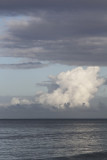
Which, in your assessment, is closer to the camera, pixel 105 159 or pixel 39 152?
pixel 105 159

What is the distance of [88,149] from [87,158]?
1665cm

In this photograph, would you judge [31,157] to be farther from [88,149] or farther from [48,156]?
[88,149]

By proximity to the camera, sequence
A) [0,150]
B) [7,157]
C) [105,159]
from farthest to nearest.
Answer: [0,150] → [7,157] → [105,159]

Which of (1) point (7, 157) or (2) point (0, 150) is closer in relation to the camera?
(1) point (7, 157)

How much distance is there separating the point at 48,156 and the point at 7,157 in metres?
8.73

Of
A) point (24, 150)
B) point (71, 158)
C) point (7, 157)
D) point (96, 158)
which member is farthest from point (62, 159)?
point (24, 150)

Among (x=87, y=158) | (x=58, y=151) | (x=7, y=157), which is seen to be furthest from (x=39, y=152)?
(x=87, y=158)

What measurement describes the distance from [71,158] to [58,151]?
38.8 feet

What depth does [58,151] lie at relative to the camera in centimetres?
7706

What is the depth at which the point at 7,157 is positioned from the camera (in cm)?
6850

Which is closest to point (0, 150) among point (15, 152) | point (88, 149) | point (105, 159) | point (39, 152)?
point (15, 152)

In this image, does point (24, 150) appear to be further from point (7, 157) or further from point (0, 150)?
point (7, 157)

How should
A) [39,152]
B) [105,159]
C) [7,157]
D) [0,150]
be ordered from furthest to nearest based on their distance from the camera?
[0,150] < [39,152] < [7,157] < [105,159]

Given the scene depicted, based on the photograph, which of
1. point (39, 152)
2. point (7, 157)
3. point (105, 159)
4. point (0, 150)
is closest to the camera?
point (105, 159)
